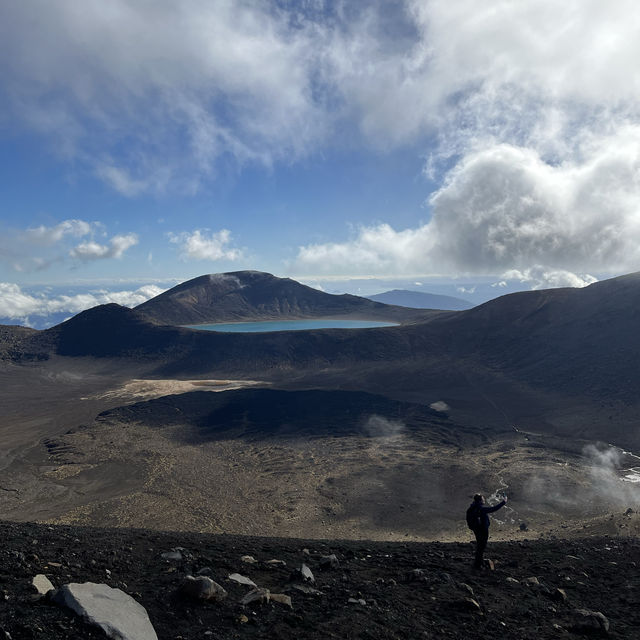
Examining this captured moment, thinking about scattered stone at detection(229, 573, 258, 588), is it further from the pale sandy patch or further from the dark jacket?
the pale sandy patch

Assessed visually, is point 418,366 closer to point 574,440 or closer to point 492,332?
point 492,332

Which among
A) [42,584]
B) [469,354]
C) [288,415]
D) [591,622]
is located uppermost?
[469,354]

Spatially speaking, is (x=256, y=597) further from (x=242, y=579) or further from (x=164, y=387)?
(x=164, y=387)

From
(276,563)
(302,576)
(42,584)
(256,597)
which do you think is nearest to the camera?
(42,584)

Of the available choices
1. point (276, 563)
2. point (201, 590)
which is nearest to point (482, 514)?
point (276, 563)

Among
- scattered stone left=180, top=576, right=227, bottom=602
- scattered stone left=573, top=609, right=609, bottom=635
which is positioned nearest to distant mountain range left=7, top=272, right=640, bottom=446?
scattered stone left=573, top=609, right=609, bottom=635
